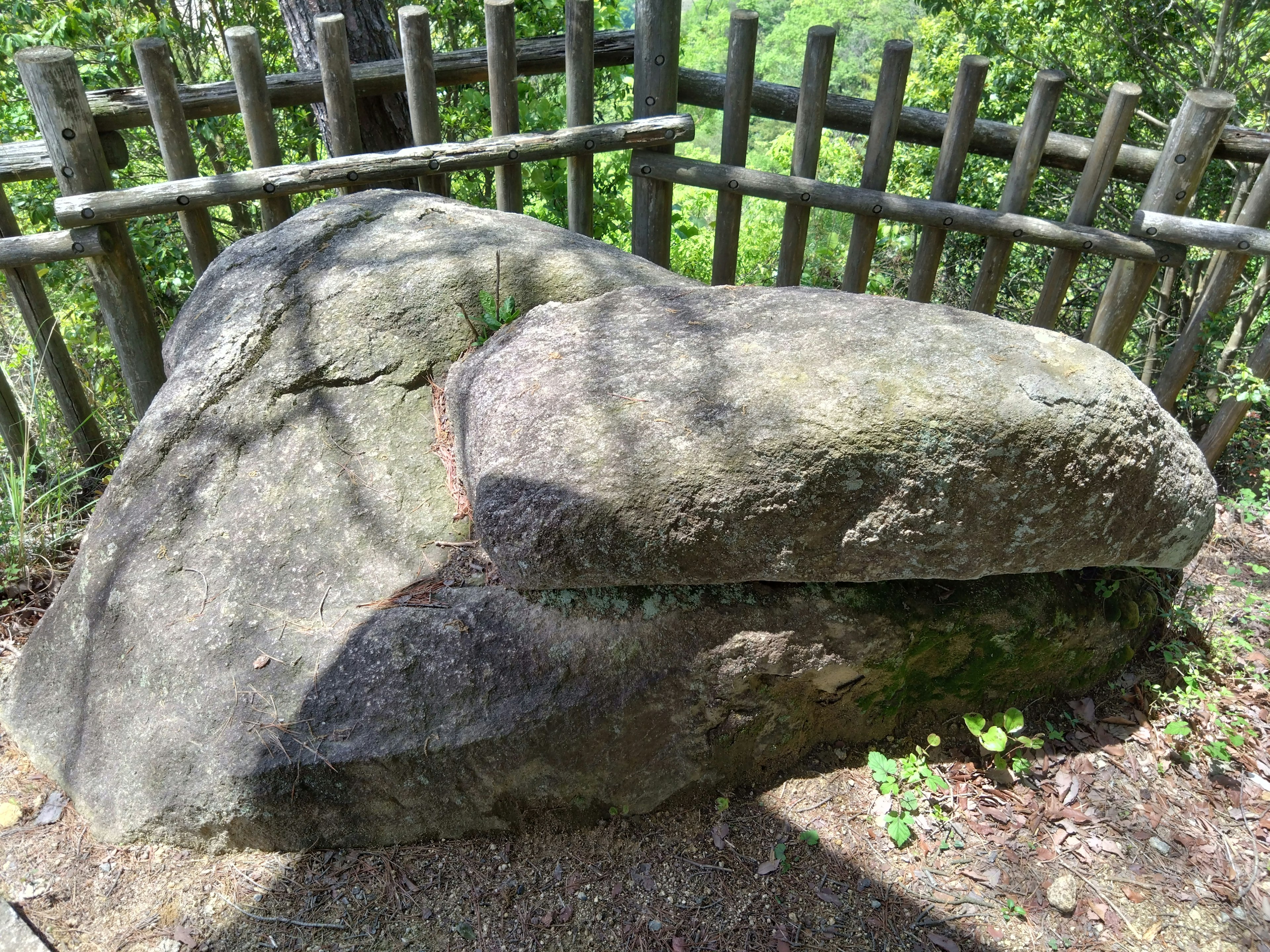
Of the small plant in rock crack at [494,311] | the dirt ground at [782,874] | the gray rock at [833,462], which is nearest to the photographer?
the gray rock at [833,462]

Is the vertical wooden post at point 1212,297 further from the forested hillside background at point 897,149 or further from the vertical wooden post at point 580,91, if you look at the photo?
the vertical wooden post at point 580,91

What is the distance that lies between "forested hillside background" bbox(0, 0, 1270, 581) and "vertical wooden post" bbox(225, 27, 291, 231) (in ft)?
3.56

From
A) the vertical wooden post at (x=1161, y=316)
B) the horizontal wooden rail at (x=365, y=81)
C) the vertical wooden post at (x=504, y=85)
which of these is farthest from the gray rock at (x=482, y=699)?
the vertical wooden post at (x=1161, y=316)

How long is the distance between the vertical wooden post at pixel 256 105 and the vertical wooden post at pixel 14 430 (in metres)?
1.47

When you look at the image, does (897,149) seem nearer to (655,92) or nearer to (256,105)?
(655,92)

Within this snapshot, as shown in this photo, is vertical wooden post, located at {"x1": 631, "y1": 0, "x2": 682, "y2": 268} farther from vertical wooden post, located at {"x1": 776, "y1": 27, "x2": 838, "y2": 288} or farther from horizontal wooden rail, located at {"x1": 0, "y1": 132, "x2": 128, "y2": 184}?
horizontal wooden rail, located at {"x1": 0, "y1": 132, "x2": 128, "y2": 184}

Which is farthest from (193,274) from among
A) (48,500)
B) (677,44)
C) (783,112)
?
(783,112)

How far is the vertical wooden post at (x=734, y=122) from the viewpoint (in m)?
3.79

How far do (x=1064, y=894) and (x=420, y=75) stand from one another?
415 cm

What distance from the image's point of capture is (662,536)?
2.17m

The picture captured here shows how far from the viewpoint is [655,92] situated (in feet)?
13.2

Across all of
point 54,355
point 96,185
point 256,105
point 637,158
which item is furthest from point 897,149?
point 54,355

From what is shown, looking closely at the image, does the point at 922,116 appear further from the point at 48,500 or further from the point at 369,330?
the point at 48,500

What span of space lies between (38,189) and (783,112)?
21.0 feet
